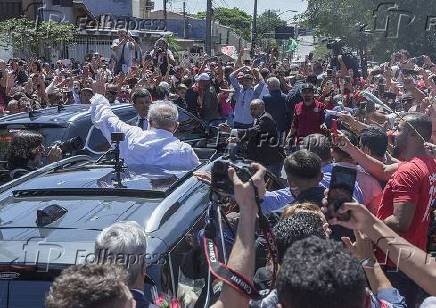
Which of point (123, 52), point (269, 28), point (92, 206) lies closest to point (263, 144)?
point (92, 206)

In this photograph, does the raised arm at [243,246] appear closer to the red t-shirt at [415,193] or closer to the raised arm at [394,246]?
the raised arm at [394,246]

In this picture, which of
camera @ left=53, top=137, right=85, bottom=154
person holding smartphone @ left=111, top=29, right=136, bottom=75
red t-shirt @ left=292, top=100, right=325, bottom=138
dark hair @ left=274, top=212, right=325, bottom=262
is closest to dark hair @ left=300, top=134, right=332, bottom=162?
dark hair @ left=274, top=212, right=325, bottom=262

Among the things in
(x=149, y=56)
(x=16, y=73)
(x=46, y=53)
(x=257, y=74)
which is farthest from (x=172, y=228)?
(x=46, y=53)

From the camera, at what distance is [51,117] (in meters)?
6.71

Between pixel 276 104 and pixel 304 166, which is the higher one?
pixel 304 166

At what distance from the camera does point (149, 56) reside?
614 inches

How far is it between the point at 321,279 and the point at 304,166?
1.85 m

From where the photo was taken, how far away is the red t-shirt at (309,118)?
873 cm

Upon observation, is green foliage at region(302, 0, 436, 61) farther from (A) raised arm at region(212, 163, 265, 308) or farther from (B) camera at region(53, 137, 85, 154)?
(A) raised arm at region(212, 163, 265, 308)

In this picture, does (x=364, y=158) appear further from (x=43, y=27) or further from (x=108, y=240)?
(x=43, y=27)

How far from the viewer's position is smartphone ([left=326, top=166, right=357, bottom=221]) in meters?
2.38

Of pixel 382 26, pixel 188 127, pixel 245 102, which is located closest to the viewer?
pixel 188 127

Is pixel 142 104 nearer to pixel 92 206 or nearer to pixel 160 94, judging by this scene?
pixel 92 206

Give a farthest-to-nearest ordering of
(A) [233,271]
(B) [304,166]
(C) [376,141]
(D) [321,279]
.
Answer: (C) [376,141]
(B) [304,166]
(A) [233,271]
(D) [321,279]
